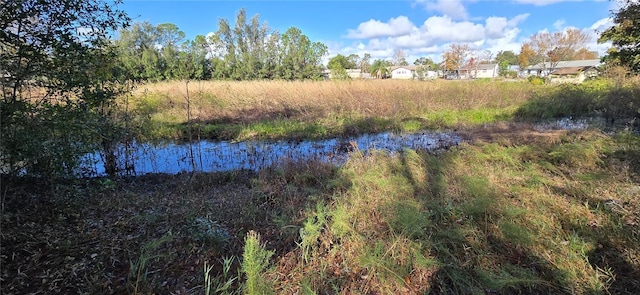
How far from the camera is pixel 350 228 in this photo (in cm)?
269

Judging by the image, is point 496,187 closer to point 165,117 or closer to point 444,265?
point 444,265

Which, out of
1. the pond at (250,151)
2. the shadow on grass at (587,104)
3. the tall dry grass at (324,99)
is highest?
the tall dry grass at (324,99)

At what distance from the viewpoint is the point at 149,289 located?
208 centimetres

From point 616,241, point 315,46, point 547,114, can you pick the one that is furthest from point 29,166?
point 315,46

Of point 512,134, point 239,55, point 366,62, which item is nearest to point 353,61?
point 366,62

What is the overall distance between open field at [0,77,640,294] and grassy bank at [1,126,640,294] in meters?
0.01

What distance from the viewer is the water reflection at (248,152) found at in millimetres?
5734

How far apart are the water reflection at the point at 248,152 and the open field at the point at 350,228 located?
0.73 meters

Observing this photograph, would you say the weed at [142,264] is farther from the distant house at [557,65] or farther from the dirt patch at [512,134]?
the distant house at [557,65]

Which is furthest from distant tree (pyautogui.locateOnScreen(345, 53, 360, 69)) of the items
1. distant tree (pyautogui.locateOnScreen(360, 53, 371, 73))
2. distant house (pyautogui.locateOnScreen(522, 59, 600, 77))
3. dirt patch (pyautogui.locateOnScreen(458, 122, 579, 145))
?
dirt patch (pyautogui.locateOnScreen(458, 122, 579, 145))

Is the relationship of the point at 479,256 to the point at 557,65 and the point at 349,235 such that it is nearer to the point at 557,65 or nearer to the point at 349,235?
the point at 349,235

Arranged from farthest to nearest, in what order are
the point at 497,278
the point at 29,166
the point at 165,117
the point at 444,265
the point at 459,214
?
the point at 165,117 < the point at 29,166 < the point at 459,214 < the point at 444,265 < the point at 497,278

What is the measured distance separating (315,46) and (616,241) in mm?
31540

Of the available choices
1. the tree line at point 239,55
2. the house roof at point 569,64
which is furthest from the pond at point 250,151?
the house roof at point 569,64
